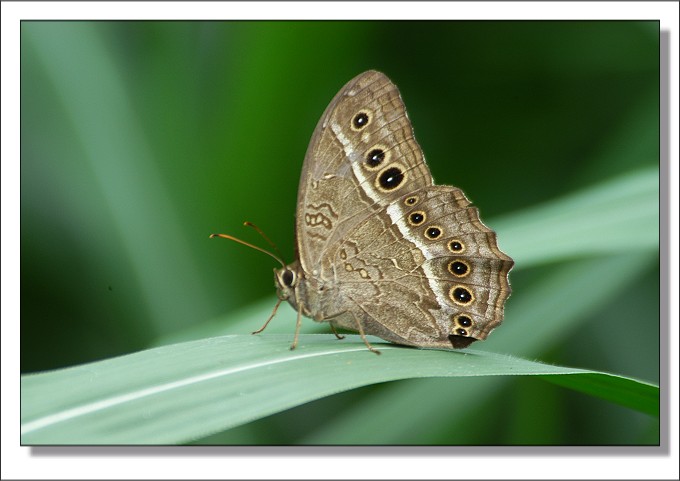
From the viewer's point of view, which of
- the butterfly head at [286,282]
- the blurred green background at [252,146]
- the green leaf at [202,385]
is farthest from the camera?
the blurred green background at [252,146]

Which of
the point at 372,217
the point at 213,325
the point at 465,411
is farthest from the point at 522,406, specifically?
the point at 213,325

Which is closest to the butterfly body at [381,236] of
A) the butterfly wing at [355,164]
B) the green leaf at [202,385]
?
the butterfly wing at [355,164]

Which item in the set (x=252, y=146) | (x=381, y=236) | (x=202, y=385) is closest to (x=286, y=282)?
(x=381, y=236)

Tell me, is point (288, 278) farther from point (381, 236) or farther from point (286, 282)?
point (381, 236)

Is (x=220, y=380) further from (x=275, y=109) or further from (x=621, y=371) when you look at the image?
(x=621, y=371)

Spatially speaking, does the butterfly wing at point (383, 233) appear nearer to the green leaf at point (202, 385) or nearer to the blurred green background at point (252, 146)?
the green leaf at point (202, 385)

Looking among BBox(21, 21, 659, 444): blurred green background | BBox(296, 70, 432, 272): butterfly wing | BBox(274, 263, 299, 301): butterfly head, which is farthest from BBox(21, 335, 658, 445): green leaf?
BBox(21, 21, 659, 444): blurred green background
